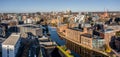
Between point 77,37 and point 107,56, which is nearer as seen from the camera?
point 107,56

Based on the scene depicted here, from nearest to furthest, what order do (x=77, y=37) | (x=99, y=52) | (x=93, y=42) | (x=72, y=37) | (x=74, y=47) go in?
(x=99, y=52) → (x=93, y=42) → (x=74, y=47) → (x=77, y=37) → (x=72, y=37)

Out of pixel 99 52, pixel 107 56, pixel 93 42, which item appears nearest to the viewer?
pixel 107 56

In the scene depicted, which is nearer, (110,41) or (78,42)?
(110,41)

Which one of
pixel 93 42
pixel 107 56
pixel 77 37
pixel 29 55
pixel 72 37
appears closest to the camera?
pixel 29 55

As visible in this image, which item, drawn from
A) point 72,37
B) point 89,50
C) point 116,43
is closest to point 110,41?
point 116,43

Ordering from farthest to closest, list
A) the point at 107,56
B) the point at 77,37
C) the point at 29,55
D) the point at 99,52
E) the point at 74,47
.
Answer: the point at 77,37
the point at 74,47
the point at 99,52
the point at 107,56
the point at 29,55

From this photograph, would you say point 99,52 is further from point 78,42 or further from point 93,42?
point 78,42

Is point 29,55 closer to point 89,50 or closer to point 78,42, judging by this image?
point 89,50

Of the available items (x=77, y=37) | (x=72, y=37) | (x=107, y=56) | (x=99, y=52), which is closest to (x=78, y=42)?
(x=77, y=37)
